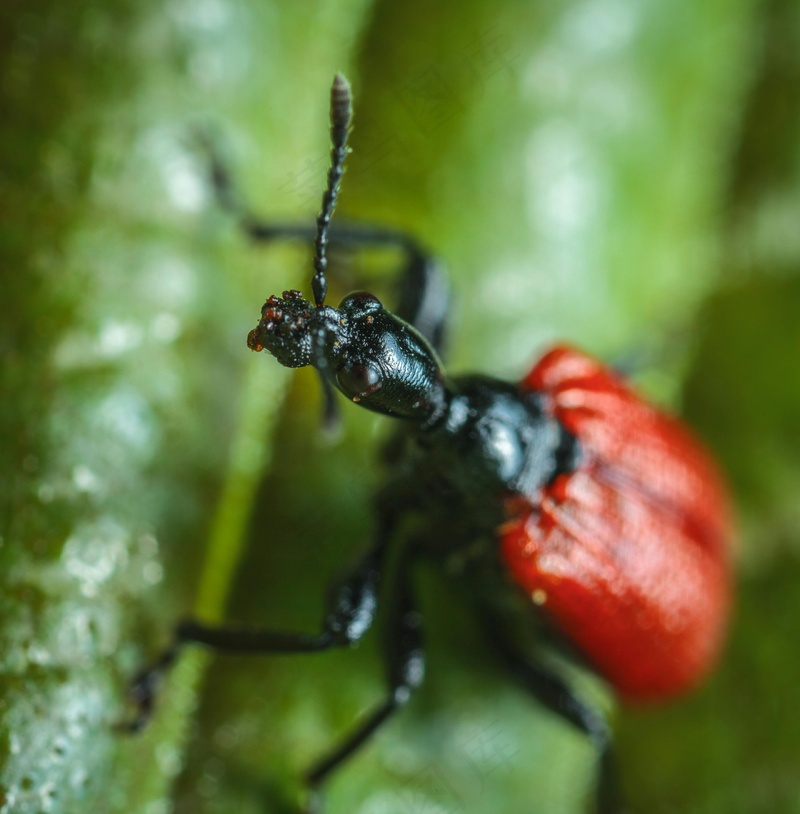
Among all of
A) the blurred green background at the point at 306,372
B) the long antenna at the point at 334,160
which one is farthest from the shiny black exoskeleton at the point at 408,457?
the blurred green background at the point at 306,372

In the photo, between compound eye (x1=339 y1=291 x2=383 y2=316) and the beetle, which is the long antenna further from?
the beetle

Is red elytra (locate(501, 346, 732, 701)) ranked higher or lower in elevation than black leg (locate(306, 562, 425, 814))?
higher

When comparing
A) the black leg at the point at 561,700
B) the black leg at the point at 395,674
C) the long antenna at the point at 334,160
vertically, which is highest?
the long antenna at the point at 334,160

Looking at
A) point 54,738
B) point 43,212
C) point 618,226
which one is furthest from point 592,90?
point 54,738

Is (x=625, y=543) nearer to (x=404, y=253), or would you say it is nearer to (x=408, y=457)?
(x=408, y=457)

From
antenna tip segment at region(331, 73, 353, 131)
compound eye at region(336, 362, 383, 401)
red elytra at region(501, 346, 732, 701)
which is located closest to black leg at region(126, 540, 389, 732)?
red elytra at region(501, 346, 732, 701)

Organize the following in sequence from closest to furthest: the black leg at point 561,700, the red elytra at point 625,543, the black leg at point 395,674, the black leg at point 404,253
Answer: the black leg at point 395,674, the black leg at point 404,253, the red elytra at point 625,543, the black leg at point 561,700

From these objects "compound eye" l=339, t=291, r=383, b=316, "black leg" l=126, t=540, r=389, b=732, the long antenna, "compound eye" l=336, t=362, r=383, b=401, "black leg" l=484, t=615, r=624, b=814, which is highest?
the long antenna

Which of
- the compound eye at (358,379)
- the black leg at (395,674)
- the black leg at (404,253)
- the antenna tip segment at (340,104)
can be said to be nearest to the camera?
the antenna tip segment at (340,104)

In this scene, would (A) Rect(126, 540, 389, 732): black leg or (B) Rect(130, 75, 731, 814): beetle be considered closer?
(A) Rect(126, 540, 389, 732): black leg

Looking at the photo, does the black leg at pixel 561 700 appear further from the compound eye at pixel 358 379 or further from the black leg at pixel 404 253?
the compound eye at pixel 358 379
